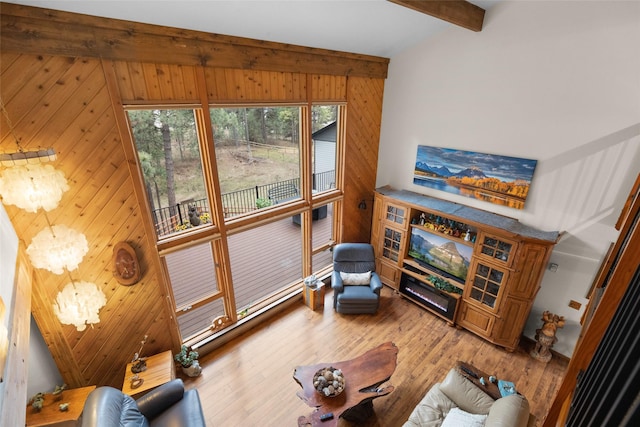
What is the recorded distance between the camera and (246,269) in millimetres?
6496

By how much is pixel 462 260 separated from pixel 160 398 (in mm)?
4468

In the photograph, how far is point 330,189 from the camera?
5629 millimetres

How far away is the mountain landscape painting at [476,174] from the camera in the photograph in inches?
166

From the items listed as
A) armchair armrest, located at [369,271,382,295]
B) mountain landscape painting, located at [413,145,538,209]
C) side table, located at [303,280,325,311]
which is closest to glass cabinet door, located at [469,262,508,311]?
mountain landscape painting, located at [413,145,538,209]

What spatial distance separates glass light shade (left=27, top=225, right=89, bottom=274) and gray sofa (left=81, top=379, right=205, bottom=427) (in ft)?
3.85

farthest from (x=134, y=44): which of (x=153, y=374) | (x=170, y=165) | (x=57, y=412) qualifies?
(x=57, y=412)

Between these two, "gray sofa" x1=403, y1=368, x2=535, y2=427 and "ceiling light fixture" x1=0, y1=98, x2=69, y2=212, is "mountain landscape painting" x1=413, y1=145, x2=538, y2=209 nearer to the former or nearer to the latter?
"gray sofa" x1=403, y1=368, x2=535, y2=427

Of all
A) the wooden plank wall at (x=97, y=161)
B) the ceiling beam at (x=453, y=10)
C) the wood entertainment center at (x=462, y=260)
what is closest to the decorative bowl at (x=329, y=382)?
the wooden plank wall at (x=97, y=161)

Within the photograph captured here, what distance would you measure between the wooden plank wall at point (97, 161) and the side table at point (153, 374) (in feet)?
0.53

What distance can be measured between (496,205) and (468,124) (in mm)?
1324

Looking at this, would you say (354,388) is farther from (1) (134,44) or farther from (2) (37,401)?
(1) (134,44)

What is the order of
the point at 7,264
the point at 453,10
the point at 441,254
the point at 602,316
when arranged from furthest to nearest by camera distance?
the point at 441,254, the point at 453,10, the point at 7,264, the point at 602,316

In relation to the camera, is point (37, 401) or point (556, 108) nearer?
point (37, 401)

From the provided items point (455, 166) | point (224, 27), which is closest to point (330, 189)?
point (455, 166)
